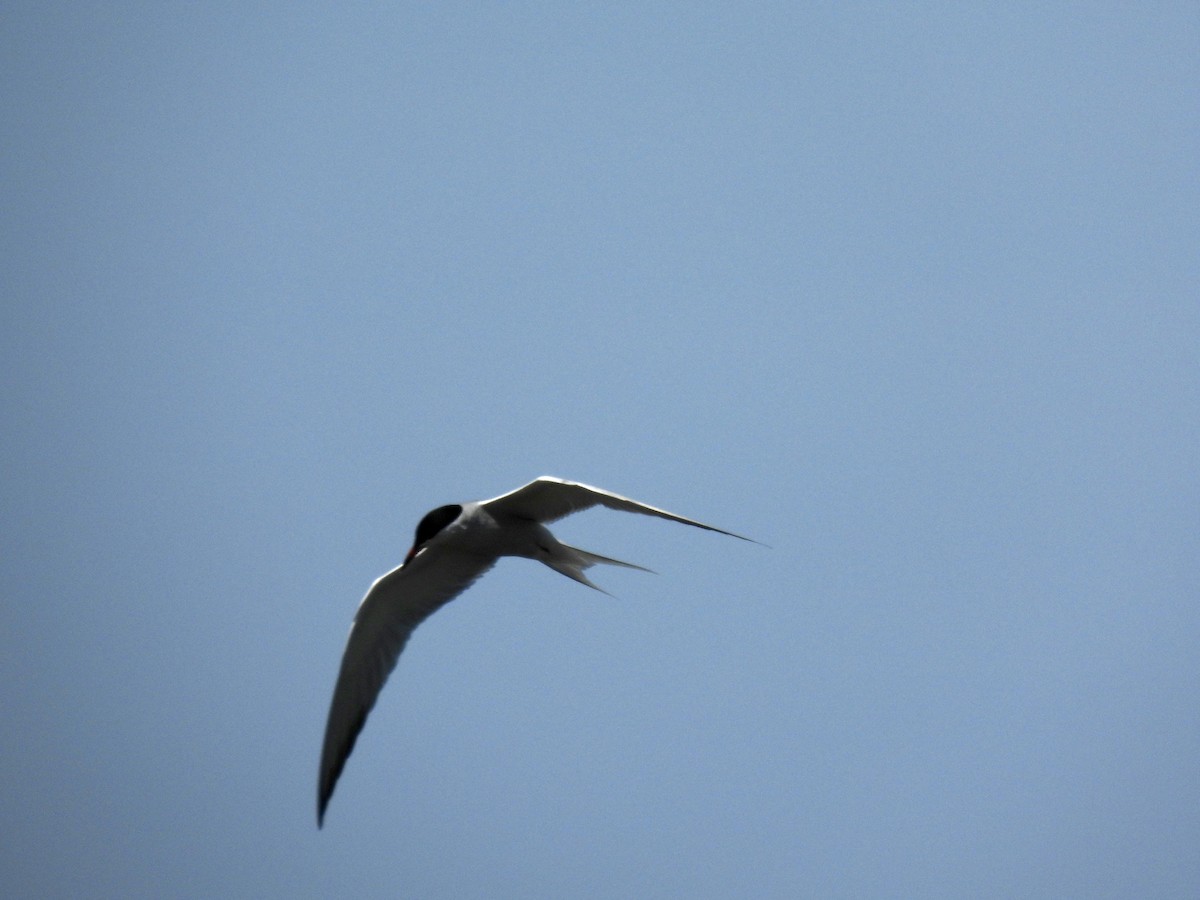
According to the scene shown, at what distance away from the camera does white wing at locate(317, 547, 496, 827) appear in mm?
6348

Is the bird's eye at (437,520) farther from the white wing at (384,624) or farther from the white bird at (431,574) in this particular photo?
the white wing at (384,624)

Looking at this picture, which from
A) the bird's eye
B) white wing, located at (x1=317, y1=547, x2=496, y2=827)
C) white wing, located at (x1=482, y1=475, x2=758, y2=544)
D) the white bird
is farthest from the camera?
white wing, located at (x1=317, y1=547, x2=496, y2=827)

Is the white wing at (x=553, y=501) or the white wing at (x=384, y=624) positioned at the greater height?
the white wing at (x=553, y=501)

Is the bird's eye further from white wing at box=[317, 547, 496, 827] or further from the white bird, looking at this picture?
white wing at box=[317, 547, 496, 827]


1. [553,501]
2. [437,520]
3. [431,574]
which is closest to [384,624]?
[431,574]

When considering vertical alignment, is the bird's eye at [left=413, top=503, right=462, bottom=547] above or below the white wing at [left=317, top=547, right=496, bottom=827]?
above

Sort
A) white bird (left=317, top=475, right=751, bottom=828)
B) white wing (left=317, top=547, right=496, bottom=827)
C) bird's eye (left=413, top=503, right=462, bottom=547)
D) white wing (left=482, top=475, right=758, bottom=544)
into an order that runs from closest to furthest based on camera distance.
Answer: white wing (left=482, top=475, right=758, bottom=544) → white bird (left=317, top=475, right=751, bottom=828) → bird's eye (left=413, top=503, right=462, bottom=547) → white wing (left=317, top=547, right=496, bottom=827)

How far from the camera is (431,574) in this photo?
257 inches

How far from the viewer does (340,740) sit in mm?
6320

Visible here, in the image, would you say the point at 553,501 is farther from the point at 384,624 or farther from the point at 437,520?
the point at 384,624

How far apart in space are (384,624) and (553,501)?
166 cm

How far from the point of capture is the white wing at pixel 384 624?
635cm

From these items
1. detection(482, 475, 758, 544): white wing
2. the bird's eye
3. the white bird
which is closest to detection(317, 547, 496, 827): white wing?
the white bird

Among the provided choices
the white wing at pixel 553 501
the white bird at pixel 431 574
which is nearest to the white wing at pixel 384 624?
the white bird at pixel 431 574
